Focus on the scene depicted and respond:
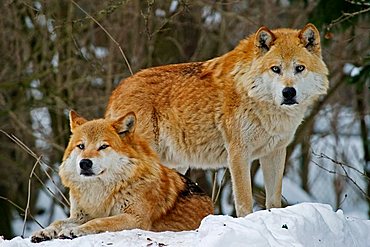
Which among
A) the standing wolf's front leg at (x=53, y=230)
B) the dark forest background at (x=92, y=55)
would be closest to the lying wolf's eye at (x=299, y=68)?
the standing wolf's front leg at (x=53, y=230)

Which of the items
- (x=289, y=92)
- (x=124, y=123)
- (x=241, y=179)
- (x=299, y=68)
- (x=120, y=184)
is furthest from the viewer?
(x=241, y=179)

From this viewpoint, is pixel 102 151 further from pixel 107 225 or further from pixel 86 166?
pixel 107 225

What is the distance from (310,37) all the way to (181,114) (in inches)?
64.3

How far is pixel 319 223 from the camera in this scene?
5688 mm

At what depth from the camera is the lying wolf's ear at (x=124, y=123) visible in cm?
700

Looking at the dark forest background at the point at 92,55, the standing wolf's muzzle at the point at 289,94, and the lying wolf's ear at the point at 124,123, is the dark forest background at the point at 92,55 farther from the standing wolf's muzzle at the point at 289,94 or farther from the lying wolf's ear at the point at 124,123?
the lying wolf's ear at the point at 124,123

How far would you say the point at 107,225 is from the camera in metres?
6.34

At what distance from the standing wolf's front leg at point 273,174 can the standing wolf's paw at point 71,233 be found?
2.59 metres

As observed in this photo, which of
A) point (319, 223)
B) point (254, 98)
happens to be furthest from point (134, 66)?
point (319, 223)

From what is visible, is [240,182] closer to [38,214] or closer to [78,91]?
[78,91]

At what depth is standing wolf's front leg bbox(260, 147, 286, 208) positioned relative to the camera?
814 cm

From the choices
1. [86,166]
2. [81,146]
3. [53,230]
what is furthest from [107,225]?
[81,146]

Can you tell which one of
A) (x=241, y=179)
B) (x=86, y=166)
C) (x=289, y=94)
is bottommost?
(x=241, y=179)

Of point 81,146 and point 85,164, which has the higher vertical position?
point 81,146
